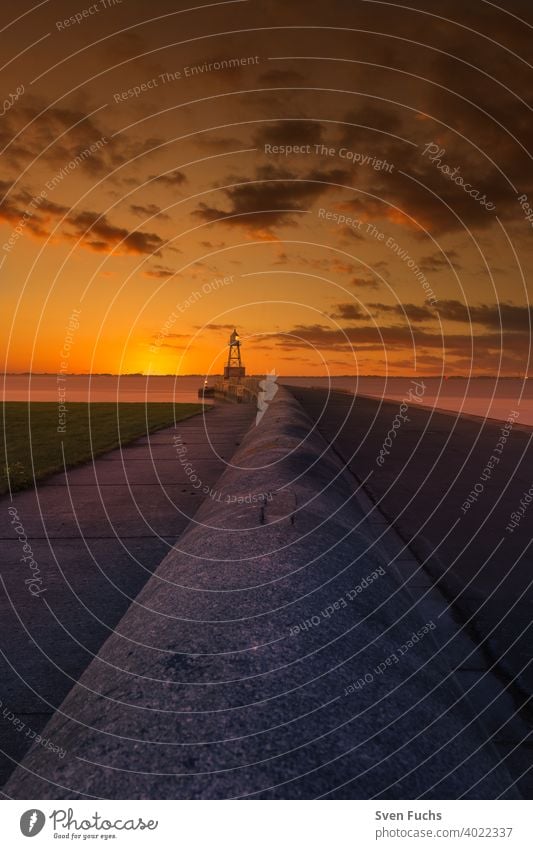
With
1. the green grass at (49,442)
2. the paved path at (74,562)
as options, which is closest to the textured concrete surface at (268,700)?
the paved path at (74,562)

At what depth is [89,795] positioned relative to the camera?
2.28 metres

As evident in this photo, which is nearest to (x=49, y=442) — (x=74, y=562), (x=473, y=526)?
(x=74, y=562)

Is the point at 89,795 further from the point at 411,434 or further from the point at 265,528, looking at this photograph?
the point at 411,434

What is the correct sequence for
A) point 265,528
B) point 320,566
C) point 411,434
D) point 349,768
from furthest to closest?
1. point 411,434
2. point 265,528
3. point 320,566
4. point 349,768

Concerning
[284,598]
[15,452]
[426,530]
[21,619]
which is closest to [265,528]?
[284,598]

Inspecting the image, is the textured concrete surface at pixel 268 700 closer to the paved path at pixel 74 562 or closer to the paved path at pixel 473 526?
the paved path at pixel 473 526

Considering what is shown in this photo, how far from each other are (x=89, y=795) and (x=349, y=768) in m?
0.90
